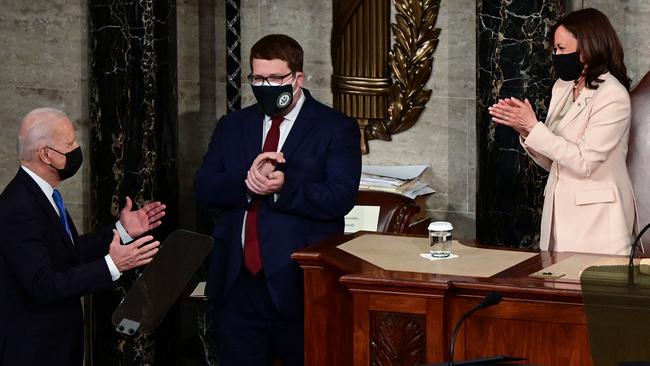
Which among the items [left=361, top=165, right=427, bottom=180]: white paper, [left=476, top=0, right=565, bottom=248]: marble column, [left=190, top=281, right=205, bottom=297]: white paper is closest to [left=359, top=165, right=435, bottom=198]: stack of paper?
[left=361, top=165, right=427, bottom=180]: white paper

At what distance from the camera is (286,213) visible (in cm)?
532

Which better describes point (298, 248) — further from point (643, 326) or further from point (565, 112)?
point (643, 326)

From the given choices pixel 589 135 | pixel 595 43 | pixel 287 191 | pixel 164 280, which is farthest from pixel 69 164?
pixel 595 43

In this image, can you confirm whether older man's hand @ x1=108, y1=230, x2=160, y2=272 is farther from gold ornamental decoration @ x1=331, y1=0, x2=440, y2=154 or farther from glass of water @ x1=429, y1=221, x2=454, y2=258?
gold ornamental decoration @ x1=331, y1=0, x2=440, y2=154

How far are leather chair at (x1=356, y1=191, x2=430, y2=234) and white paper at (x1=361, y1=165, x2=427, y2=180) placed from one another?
30 centimetres

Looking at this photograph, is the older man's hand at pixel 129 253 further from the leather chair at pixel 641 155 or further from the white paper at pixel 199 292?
the leather chair at pixel 641 155

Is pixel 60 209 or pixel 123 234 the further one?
pixel 123 234

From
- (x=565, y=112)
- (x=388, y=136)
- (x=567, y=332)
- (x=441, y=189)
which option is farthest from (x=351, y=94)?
(x=567, y=332)

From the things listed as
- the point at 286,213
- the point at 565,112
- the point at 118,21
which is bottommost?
the point at 286,213

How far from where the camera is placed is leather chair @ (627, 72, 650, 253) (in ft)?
20.3

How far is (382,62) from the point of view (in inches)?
298

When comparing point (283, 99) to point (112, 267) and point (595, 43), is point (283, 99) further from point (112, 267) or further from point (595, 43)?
point (595, 43)

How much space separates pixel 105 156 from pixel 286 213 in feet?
6.66

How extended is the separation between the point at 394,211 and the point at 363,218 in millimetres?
184
